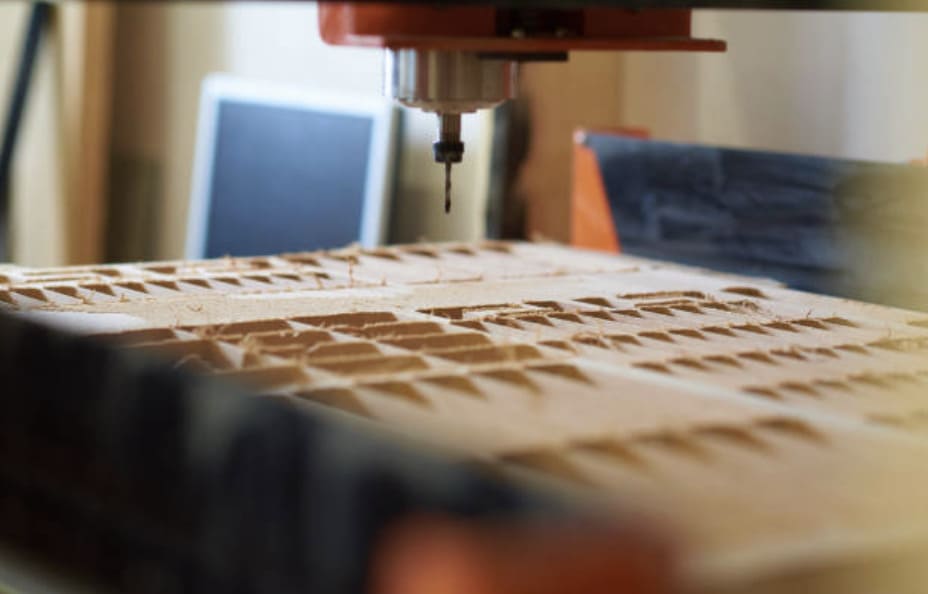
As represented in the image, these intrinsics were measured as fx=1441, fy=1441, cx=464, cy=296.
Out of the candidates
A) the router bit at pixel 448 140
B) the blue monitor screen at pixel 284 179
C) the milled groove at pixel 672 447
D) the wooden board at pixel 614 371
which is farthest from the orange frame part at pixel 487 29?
the blue monitor screen at pixel 284 179

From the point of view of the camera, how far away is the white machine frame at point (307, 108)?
10.8 ft

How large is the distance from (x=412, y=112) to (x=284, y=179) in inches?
14.8

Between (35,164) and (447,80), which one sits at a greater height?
(447,80)

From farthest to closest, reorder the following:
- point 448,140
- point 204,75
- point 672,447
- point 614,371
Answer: point 204,75 → point 448,140 → point 614,371 → point 672,447

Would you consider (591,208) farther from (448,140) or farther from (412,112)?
(412,112)

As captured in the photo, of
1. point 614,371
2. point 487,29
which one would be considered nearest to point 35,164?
point 487,29

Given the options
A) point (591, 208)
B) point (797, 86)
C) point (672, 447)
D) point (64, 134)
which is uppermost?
point (797, 86)

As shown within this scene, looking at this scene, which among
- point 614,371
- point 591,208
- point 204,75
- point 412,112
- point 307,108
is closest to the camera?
point 614,371

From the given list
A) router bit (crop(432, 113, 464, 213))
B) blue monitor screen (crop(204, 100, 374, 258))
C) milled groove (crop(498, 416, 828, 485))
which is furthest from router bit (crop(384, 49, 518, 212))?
blue monitor screen (crop(204, 100, 374, 258))

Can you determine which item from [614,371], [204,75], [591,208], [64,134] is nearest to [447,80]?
[614,371]

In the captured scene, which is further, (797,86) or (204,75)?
(204,75)

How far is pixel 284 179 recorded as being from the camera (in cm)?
351

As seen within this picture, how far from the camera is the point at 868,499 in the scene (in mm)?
955

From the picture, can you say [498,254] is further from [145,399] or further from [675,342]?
[145,399]
